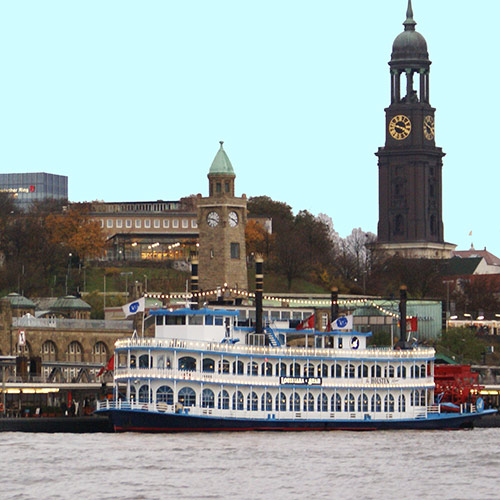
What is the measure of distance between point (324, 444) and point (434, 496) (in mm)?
22107

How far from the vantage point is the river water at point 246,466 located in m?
79.6

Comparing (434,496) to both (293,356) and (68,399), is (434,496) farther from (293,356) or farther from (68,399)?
(68,399)

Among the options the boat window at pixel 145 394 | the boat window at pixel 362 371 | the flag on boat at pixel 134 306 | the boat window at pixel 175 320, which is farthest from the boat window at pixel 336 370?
the flag on boat at pixel 134 306

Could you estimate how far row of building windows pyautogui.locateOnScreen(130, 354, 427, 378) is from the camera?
107938 millimetres

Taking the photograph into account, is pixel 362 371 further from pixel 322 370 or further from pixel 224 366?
pixel 224 366

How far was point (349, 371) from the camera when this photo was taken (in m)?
113

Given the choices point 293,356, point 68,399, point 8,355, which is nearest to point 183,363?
point 293,356

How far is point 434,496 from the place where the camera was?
7881 centimetres

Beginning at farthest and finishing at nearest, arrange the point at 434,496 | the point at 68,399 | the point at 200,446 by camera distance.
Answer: the point at 68,399 → the point at 200,446 → the point at 434,496

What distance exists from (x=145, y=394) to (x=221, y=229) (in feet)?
211

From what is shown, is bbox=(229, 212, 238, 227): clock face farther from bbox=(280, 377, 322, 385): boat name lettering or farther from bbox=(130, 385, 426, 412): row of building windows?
bbox=(280, 377, 322, 385): boat name lettering

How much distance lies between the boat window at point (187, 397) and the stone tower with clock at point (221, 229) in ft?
205

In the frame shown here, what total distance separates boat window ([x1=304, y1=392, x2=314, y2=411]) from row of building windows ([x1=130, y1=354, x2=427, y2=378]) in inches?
47.5

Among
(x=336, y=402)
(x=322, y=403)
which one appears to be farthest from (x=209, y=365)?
(x=336, y=402)
